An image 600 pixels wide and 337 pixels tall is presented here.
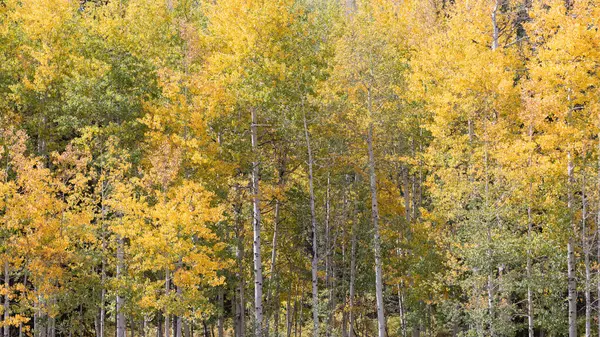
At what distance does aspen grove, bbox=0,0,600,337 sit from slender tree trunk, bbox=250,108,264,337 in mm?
94

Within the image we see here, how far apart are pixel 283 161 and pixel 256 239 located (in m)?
3.53

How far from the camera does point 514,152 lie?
20.8 m

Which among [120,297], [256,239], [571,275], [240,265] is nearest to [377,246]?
[256,239]

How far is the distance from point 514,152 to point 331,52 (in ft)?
26.9

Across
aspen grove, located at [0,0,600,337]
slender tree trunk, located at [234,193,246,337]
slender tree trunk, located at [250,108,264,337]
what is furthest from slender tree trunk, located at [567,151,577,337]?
slender tree trunk, located at [234,193,246,337]

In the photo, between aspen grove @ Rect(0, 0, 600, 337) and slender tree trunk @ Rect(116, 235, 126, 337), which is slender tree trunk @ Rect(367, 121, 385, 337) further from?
slender tree trunk @ Rect(116, 235, 126, 337)

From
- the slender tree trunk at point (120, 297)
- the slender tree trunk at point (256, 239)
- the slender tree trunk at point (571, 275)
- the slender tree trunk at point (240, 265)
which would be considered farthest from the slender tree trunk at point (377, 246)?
the slender tree trunk at point (120, 297)

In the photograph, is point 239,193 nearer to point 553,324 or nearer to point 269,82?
point 269,82

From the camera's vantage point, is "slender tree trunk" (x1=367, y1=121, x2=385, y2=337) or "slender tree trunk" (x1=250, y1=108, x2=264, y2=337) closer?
"slender tree trunk" (x1=250, y1=108, x2=264, y2=337)

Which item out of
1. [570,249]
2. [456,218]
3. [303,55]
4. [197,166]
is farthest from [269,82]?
[570,249]

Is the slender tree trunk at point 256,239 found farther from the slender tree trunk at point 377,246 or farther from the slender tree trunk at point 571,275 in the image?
the slender tree trunk at point 571,275

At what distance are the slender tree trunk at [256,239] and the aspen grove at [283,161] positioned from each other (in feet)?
0.31

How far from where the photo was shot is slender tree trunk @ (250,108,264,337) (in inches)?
836

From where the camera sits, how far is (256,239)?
2153 cm
